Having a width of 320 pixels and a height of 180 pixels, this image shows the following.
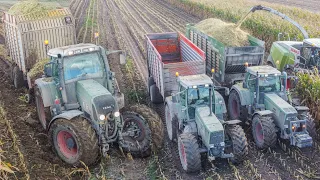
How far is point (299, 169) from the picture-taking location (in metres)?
10.3

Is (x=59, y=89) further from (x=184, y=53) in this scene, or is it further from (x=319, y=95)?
Answer: (x=319, y=95)

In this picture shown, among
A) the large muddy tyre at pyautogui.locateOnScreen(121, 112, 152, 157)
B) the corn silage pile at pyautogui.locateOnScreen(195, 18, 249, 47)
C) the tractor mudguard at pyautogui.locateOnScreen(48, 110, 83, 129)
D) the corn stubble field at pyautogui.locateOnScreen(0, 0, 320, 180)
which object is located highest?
the corn silage pile at pyautogui.locateOnScreen(195, 18, 249, 47)

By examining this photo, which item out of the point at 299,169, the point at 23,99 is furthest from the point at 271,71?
the point at 23,99

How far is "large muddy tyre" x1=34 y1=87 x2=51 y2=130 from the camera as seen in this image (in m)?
11.1

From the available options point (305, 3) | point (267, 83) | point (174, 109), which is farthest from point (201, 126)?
point (305, 3)

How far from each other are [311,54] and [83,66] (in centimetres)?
853

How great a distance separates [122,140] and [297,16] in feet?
62.5

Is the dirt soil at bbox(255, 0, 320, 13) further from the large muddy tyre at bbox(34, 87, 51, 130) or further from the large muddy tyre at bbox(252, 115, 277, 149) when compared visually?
the large muddy tyre at bbox(34, 87, 51, 130)

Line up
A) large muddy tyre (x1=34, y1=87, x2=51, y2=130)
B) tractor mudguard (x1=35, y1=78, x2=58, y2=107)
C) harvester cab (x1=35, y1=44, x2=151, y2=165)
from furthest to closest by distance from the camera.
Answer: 1. large muddy tyre (x1=34, y1=87, x2=51, y2=130)
2. tractor mudguard (x1=35, y1=78, x2=58, y2=107)
3. harvester cab (x1=35, y1=44, x2=151, y2=165)

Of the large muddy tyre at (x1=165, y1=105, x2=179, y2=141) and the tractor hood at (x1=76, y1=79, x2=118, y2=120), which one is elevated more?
the tractor hood at (x1=76, y1=79, x2=118, y2=120)

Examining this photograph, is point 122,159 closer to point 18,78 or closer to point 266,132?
point 266,132

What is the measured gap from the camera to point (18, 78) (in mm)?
15578

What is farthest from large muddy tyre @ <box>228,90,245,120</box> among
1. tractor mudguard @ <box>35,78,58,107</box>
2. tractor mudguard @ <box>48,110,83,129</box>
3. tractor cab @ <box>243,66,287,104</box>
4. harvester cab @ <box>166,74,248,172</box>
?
tractor mudguard @ <box>35,78,58,107</box>

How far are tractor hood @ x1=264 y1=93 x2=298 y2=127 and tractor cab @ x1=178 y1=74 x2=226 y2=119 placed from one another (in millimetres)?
1619
